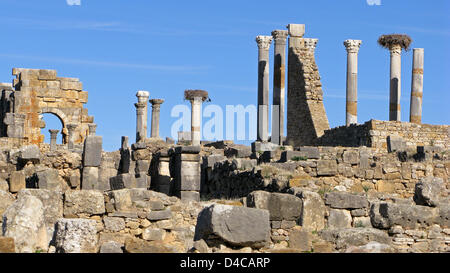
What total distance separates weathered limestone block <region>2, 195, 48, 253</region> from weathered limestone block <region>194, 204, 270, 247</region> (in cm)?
212

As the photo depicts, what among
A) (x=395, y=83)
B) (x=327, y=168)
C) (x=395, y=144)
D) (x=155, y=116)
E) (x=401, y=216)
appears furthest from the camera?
(x=155, y=116)

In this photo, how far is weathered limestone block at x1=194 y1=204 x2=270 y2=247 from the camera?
34.3 feet

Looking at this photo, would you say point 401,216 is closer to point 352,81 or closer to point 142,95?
point 352,81

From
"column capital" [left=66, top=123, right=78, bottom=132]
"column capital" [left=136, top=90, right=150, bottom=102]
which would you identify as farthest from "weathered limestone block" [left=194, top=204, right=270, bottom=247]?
"column capital" [left=136, top=90, right=150, bottom=102]

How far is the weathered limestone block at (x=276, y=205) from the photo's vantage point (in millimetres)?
12438

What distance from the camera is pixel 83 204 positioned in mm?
14156

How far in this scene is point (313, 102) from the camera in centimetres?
3161

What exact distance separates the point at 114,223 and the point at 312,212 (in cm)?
330

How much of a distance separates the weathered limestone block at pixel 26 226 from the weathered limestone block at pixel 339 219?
496 cm

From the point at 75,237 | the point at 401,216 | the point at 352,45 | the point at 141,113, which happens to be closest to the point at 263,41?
the point at 352,45

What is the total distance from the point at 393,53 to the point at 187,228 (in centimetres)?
2073

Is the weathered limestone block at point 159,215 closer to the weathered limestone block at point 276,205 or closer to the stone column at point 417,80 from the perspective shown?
the weathered limestone block at point 276,205

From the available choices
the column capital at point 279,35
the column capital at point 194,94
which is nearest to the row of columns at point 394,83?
the column capital at point 279,35

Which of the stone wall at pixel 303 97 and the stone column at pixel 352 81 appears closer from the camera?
the stone wall at pixel 303 97
